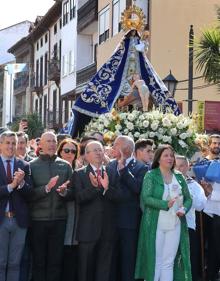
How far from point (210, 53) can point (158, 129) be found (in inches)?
122

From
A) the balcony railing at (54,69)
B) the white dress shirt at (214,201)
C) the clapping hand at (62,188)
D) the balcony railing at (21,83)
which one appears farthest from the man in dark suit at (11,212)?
the balcony railing at (21,83)

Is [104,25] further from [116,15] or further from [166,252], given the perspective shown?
[166,252]

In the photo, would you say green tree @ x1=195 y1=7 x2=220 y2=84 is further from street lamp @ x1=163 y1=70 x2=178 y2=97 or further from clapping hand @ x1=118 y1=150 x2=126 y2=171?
clapping hand @ x1=118 y1=150 x2=126 y2=171

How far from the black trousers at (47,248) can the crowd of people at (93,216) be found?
1cm

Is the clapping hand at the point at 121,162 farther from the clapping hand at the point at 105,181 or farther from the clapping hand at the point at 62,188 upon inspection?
the clapping hand at the point at 62,188

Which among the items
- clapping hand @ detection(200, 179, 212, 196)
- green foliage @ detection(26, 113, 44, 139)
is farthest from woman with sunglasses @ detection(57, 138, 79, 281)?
green foliage @ detection(26, 113, 44, 139)

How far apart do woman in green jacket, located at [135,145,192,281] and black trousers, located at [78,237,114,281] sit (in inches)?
14.4

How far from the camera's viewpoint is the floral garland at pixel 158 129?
10336 mm

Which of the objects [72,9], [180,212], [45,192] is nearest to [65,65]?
[72,9]

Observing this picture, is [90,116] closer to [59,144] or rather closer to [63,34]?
[59,144]

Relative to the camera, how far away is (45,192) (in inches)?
306

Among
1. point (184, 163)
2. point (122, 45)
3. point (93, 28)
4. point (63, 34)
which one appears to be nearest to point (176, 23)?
point (93, 28)

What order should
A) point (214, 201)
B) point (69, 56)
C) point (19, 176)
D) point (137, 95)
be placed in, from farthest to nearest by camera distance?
point (69, 56) → point (137, 95) → point (214, 201) → point (19, 176)

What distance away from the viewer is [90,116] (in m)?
13.0
